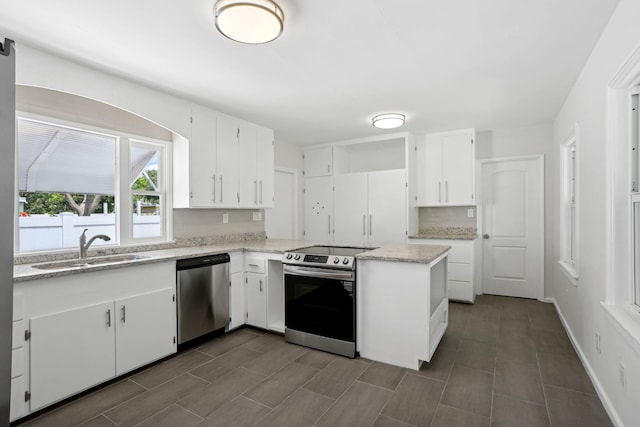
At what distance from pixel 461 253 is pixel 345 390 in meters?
2.88

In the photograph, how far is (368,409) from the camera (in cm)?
204

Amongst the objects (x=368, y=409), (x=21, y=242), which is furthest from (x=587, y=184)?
(x=21, y=242)

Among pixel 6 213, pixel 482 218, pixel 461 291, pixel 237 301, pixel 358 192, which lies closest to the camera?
pixel 6 213

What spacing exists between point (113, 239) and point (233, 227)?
4.77ft

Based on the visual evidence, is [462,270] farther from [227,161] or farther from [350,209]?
[227,161]

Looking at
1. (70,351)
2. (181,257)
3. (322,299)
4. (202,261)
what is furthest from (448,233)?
(70,351)

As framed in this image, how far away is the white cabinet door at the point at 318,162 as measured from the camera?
5.36 meters

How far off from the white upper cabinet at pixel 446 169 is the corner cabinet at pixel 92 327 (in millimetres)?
3625

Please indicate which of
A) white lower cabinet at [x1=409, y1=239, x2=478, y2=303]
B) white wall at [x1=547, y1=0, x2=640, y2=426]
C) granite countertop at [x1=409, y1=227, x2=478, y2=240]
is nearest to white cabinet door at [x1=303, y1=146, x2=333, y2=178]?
granite countertop at [x1=409, y1=227, x2=478, y2=240]

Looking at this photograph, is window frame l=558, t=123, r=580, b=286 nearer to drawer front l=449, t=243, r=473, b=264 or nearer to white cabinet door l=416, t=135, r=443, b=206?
drawer front l=449, t=243, r=473, b=264

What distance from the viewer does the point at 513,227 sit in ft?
15.2

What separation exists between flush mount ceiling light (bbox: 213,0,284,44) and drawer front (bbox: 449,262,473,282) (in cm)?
374

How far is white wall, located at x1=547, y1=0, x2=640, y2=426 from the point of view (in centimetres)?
170

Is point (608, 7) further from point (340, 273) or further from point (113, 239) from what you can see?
point (113, 239)
